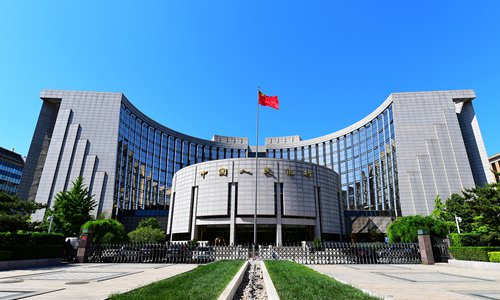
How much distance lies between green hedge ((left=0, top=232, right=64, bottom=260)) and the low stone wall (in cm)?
31

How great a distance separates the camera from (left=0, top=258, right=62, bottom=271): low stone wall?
59.1 ft

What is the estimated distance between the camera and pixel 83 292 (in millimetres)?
9133

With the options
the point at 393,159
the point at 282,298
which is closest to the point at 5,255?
the point at 282,298

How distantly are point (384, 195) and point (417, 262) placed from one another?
4482 cm

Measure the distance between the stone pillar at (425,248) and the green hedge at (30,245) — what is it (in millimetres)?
29062

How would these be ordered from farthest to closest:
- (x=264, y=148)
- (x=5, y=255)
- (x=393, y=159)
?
(x=264, y=148) → (x=393, y=159) → (x=5, y=255)

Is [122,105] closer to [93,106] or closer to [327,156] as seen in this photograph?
[93,106]

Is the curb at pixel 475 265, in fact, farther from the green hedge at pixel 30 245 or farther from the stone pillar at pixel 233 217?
the stone pillar at pixel 233 217

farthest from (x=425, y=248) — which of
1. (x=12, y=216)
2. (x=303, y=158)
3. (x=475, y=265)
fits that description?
(x=303, y=158)

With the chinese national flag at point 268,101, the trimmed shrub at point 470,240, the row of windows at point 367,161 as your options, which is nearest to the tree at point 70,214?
the chinese national flag at point 268,101

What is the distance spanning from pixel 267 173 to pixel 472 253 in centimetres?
3207

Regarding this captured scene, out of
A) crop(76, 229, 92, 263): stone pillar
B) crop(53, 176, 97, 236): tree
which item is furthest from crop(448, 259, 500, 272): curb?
crop(53, 176, 97, 236): tree

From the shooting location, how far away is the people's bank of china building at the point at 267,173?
162 ft

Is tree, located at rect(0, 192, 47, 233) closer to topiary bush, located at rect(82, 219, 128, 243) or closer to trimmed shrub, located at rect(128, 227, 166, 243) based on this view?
topiary bush, located at rect(82, 219, 128, 243)
